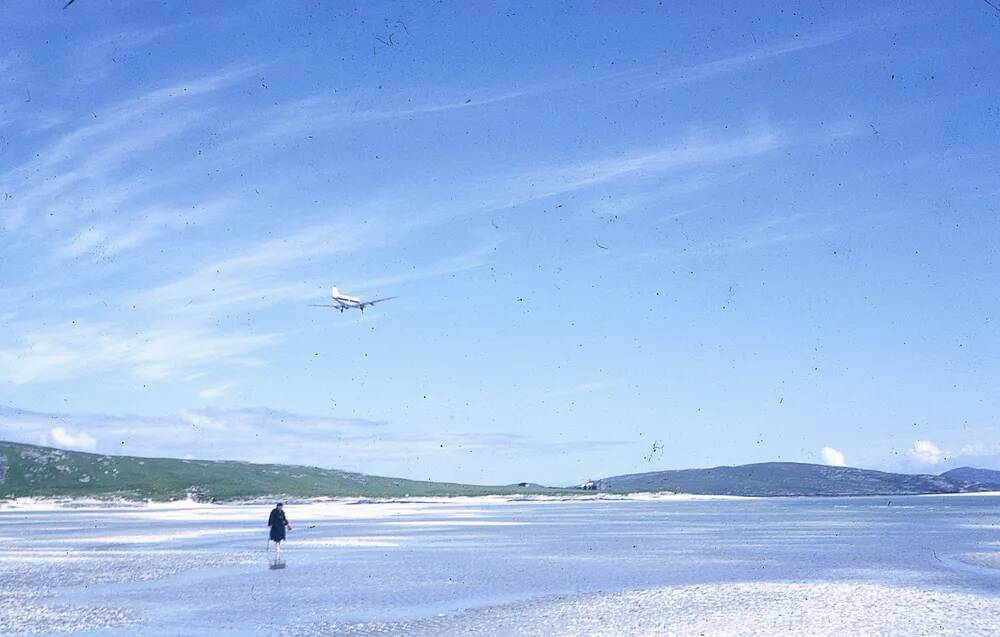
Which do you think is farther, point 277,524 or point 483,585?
point 277,524

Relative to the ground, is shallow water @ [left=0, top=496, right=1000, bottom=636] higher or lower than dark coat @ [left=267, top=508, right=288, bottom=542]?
lower

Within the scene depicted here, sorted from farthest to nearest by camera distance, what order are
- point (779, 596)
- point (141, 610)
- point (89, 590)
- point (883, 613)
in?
point (89, 590) → point (779, 596) → point (141, 610) → point (883, 613)

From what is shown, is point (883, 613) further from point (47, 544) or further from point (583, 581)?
point (47, 544)

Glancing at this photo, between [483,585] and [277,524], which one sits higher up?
[277,524]

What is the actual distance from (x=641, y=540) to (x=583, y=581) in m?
30.0

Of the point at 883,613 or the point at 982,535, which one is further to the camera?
the point at 982,535

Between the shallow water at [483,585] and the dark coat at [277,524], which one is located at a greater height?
the dark coat at [277,524]

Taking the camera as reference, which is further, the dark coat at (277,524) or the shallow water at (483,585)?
the dark coat at (277,524)

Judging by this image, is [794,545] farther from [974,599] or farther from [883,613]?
[883,613]

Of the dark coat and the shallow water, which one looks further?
the dark coat

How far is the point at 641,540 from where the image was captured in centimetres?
6556

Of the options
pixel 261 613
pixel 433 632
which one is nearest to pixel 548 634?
pixel 433 632

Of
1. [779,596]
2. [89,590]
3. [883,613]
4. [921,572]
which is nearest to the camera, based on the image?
[883,613]

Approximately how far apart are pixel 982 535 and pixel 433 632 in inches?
2392
